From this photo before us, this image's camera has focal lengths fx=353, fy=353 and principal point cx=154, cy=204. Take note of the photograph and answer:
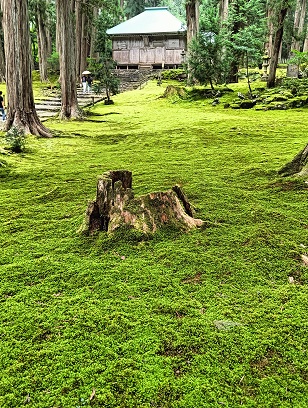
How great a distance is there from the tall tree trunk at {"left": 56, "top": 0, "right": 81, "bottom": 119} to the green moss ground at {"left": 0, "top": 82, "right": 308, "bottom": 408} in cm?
806

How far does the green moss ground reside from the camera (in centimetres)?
167

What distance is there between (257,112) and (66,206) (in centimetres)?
927

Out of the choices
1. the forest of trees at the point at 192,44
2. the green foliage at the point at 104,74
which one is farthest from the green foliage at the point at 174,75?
the green foliage at the point at 104,74

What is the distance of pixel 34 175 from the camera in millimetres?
5652

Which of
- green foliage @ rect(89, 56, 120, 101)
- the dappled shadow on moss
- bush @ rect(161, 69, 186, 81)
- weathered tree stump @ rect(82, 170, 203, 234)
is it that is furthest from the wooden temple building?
weathered tree stump @ rect(82, 170, 203, 234)

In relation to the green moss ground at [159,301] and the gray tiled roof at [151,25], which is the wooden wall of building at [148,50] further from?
the green moss ground at [159,301]

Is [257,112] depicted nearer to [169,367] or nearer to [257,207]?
[257,207]

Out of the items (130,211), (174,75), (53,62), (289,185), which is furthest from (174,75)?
(130,211)

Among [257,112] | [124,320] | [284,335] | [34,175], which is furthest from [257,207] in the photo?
[257,112]

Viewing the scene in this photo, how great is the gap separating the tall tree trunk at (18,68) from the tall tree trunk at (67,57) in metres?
3.10

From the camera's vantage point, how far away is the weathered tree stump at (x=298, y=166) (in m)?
4.60

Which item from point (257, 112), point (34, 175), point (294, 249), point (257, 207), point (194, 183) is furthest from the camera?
point (257, 112)

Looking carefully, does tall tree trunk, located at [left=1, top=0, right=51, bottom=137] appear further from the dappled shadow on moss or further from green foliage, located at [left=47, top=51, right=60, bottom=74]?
green foliage, located at [left=47, top=51, right=60, bottom=74]

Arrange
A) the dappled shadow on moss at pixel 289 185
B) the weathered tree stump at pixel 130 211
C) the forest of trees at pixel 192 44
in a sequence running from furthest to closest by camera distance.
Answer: the forest of trees at pixel 192 44, the dappled shadow on moss at pixel 289 185, the weathered tree stump at pixel 130 211
